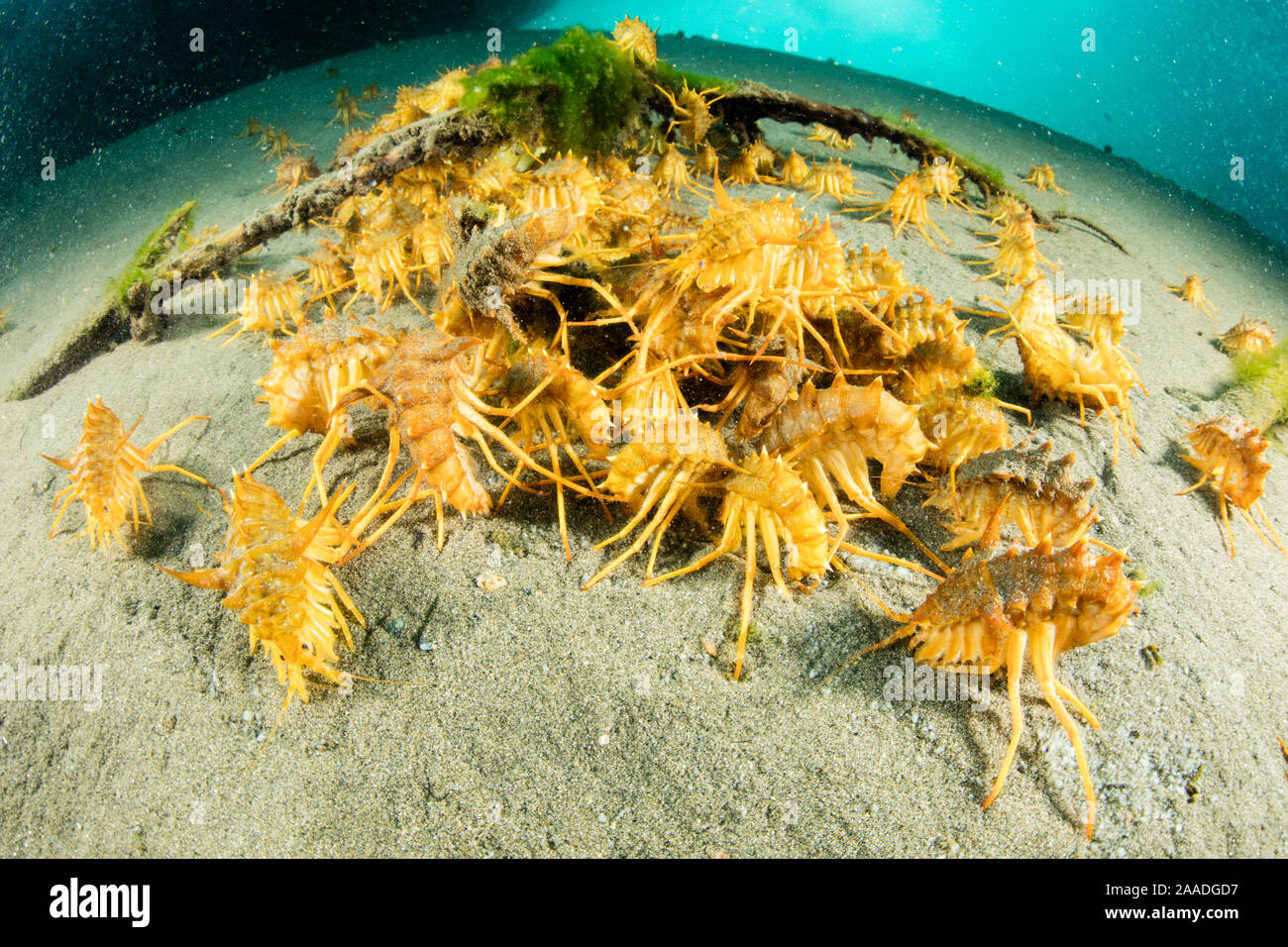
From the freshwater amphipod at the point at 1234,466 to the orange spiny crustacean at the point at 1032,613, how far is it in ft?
4.40

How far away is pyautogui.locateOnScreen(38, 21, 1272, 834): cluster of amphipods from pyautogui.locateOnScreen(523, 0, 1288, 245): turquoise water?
18.2 feet

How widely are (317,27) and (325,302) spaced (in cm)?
1075

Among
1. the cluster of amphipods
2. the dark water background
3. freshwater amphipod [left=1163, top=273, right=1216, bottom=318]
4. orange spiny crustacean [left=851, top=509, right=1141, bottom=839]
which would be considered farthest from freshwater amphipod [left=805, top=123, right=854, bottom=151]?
orange spiny crustacean [left=851, top=509, right=1141, bottom=839]

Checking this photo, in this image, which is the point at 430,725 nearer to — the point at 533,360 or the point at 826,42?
the point at 533,360

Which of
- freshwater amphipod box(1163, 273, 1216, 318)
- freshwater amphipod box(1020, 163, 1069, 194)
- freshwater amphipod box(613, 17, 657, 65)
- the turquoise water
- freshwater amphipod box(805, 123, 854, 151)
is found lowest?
freshwater amphipod box(1163, 273, 1216, 318)

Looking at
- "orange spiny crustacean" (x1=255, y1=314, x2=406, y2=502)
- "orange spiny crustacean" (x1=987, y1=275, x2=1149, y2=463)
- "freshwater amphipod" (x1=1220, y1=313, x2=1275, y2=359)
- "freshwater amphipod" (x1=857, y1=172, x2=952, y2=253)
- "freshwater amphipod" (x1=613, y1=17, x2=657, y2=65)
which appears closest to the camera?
"orange spiny crustacean" (x1=255, y1=314, x2=406, y2=502)

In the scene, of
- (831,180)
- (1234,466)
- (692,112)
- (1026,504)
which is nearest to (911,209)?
(831,180)

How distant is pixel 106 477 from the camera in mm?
2375

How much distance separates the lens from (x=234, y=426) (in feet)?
9.56

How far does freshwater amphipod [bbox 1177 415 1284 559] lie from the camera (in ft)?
7.88

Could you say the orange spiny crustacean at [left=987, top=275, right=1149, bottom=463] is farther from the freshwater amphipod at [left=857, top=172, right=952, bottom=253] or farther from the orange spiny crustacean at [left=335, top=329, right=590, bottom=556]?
the orange spiny crustacean at [left=335, top=329, right=590, bottom=556]

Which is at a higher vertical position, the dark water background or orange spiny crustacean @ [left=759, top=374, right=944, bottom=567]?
the dark water background

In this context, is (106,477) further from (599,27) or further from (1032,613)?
(599,27)

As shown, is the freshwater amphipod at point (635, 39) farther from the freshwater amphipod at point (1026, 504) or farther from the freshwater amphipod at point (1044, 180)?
the freshwater amphipod at point (1044, 180)
